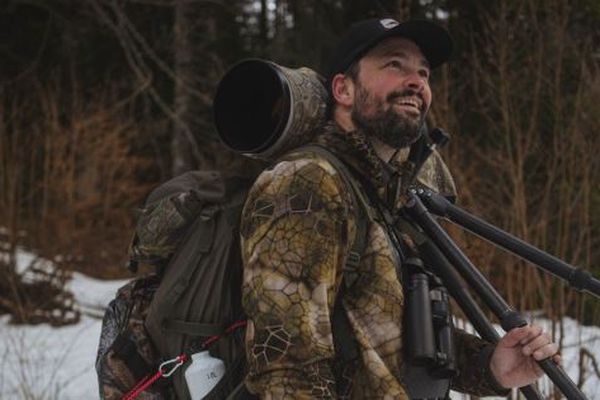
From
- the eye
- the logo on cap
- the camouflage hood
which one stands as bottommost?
the camouflage hood

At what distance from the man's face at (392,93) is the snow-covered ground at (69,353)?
2530 millimetres

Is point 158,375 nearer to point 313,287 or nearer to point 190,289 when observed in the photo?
point 190,289

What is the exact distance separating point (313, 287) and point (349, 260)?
139mm

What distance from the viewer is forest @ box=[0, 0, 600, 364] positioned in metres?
4.62

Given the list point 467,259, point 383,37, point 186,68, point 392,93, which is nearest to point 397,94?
point 392,93

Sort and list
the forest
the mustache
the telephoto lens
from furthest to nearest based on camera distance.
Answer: the forest, the mustache, the telephoto lens

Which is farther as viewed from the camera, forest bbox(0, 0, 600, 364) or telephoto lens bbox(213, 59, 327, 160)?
forest bbox(0, 0, 600, 364)

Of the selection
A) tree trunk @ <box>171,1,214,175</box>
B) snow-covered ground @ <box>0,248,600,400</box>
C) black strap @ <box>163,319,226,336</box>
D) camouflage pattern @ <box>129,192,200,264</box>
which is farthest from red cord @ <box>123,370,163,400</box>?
tree trunk @ <box>171,1,214,175</box>

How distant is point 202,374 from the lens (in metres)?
1.94

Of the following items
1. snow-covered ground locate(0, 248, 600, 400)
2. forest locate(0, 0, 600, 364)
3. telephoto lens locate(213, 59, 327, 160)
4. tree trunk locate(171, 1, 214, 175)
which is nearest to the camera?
telephoto lens locate(213, 59, 327, 160)

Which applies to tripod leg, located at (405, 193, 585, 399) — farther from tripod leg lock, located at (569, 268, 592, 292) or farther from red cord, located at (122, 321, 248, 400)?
red cord, located at (122, 321, 248, 400)

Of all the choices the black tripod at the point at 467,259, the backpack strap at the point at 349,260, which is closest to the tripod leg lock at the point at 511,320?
the black tripod at the point at 467,259

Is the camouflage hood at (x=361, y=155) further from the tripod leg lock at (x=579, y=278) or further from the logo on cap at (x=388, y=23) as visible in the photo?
the tripod leg lock at (x=579, y=278)

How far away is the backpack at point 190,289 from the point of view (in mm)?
1971
